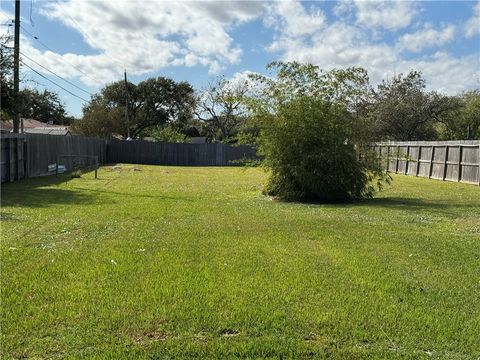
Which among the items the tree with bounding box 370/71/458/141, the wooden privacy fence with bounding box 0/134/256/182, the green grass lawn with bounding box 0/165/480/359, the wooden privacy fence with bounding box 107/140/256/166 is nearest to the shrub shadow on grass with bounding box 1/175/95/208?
the wooden privacy fence with bounding box 0/134/256/182

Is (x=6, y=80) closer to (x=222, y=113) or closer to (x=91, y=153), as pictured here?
(x=91, y=153)

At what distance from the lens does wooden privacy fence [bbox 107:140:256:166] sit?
37.5m

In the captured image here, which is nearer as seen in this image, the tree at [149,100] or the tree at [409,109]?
→ the tree at [409,109]

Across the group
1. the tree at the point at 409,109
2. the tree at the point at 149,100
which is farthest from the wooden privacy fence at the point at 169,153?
the tree at the point at 149,100

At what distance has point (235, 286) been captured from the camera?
184 inches

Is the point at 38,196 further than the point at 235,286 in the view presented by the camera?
Yes

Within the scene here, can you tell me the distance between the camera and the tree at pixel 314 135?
42.8ft

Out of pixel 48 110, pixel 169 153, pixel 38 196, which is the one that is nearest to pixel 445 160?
pixel 38 196

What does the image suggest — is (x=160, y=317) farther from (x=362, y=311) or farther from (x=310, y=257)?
(x=310, y=257)

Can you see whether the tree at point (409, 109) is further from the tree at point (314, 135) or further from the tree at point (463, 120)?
the tree at point (314, 135)

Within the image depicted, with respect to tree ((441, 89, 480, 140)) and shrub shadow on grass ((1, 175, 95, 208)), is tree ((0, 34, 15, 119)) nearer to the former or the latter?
shrub shadow on grass ((1, 175, 95, 208))

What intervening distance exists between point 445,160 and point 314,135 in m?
11.9

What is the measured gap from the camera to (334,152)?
42.5 feet

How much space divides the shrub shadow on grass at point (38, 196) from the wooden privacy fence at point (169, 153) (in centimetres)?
2187
